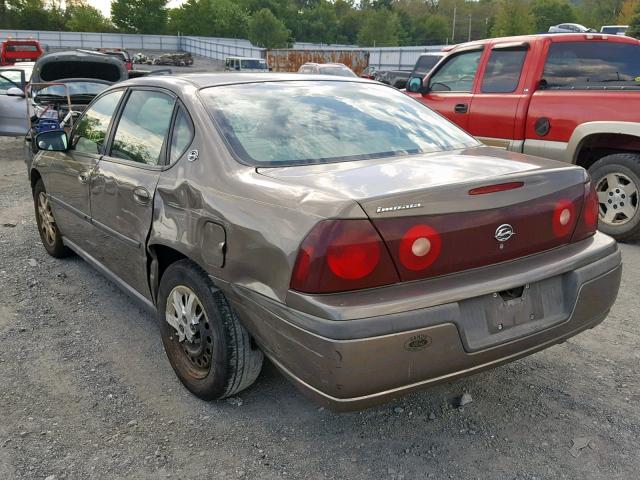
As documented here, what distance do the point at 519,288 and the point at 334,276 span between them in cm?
82

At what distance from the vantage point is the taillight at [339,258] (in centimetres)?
217

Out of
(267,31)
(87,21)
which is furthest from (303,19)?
(87,21)

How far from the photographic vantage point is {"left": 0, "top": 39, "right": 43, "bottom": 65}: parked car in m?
35.8

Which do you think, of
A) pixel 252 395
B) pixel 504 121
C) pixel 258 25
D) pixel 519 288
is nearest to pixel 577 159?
pixel 504 121

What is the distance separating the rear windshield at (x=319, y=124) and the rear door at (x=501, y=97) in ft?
9.60

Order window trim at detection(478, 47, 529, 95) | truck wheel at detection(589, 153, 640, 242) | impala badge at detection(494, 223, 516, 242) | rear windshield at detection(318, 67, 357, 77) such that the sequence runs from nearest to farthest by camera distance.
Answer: impala badge at detection(494, 223, 516, 242)
truck wheel at detection(589, 153, 640, 242)
window trim at detection(478, 47, 529, 95)
rear windshield at detection(318, 67, 357, 77)

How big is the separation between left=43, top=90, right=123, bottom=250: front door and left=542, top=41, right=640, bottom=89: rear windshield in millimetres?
4375

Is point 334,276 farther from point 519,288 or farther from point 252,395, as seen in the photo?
point 252,395

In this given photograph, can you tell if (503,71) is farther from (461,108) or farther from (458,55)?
(458,55)

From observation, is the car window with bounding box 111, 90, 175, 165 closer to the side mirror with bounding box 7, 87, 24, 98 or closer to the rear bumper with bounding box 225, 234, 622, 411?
the rear bumper with bounding box 225, 234, 622, 411

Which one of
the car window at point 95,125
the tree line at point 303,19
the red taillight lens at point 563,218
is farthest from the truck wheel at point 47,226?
the tree line at point 303,19

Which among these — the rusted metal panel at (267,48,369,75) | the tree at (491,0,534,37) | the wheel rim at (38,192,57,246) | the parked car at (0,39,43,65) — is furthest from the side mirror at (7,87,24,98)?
the tree at (491,0,534,37)

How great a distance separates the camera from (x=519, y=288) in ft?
8.11

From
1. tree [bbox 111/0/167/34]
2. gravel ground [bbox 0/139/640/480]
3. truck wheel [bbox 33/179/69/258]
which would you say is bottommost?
gravel ground [bbox 0/139/640/480]
